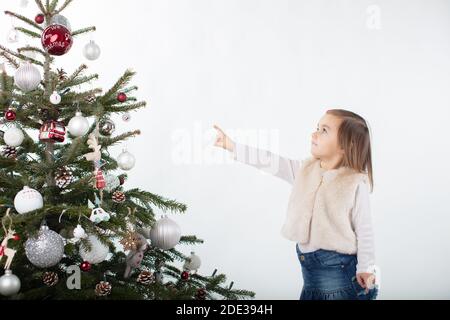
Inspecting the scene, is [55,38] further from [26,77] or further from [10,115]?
[10,115]

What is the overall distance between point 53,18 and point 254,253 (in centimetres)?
149

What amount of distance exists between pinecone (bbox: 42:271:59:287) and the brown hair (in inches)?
49.4

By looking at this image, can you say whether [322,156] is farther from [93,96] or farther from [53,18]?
[53,18]

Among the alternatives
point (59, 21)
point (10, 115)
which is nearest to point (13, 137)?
point (10, 115)

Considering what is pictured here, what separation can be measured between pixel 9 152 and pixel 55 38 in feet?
1.26

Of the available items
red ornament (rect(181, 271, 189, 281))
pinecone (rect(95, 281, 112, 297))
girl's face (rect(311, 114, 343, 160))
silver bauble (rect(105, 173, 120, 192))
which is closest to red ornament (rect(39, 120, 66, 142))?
silver bauble (rect(105, 173, 120, 192))

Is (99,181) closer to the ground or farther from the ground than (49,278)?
farther from the ground

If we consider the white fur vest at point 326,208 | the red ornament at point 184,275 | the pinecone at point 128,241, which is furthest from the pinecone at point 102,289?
the white fur vest at point 326,208

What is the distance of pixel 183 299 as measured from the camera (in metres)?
1.77

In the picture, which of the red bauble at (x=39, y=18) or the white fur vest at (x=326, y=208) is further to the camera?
the white fur vest at (x=326, y=208)

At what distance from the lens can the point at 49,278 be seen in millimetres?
1595

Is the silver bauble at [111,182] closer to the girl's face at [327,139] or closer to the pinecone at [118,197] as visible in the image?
the pinecone at [118,197]

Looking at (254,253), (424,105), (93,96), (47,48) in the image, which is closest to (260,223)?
(254,253)

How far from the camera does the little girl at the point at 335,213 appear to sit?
7.34 feet
